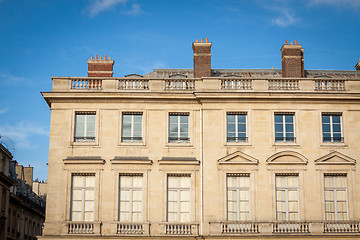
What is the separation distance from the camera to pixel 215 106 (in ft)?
99.3

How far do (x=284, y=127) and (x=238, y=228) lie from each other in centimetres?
561

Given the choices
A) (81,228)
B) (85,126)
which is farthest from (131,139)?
(81,228)

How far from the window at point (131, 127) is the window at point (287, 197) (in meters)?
7.25

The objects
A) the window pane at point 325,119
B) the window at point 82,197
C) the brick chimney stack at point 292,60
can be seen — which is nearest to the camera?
the window at point 82,197

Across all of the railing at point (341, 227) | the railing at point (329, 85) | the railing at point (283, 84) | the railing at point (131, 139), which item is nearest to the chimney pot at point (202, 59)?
the railing at point (283, 84)

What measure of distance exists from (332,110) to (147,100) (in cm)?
934

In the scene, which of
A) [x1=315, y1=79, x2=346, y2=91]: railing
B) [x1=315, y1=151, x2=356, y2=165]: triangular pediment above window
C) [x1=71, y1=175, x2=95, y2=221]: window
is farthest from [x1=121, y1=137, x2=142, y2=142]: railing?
[x1=315, y1=79, x2=346, y2=91]: railing

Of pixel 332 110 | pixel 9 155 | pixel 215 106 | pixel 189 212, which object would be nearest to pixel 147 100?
pixel 215 106

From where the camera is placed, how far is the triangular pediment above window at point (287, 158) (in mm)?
29523

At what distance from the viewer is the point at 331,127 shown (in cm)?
3034

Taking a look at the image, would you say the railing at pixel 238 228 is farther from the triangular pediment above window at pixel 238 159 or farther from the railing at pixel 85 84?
the railing at pixel 85 84

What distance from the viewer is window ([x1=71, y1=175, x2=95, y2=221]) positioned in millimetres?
29188

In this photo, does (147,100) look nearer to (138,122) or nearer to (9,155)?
(138,122)

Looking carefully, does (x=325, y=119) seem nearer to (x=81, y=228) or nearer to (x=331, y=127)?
(x=331, y=127)
